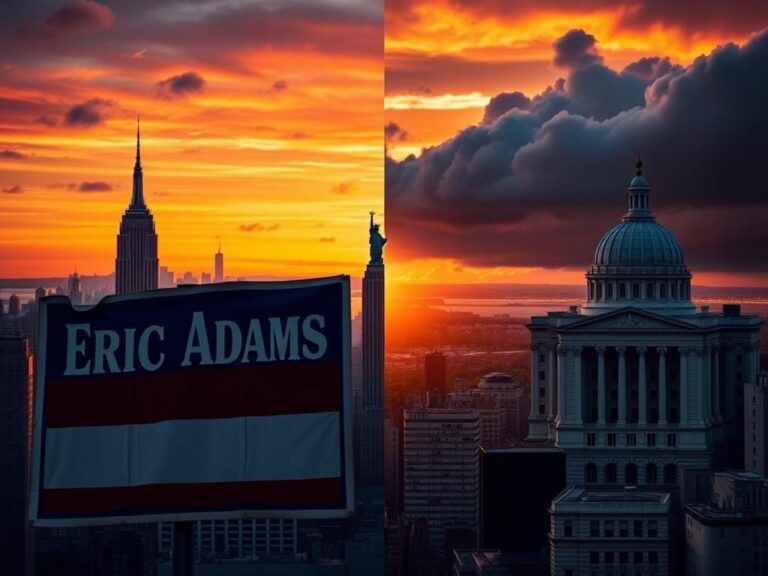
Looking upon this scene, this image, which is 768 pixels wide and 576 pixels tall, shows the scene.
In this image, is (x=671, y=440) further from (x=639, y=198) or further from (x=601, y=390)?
(x=639, y=198)

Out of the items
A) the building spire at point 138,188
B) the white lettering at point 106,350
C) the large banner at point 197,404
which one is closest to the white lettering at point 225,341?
the large banner at point 197,404

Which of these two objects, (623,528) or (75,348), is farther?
(623,528)

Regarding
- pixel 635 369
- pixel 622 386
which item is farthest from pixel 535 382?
pixel 635 369

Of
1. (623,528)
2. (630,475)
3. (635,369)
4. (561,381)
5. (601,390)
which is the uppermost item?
(635,369)

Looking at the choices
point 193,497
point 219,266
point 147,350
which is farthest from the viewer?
point 219,266

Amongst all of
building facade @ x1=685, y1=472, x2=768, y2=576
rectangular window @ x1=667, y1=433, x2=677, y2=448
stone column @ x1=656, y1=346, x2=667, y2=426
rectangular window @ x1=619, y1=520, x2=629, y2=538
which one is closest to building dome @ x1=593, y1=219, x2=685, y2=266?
stone column @ x1=656, y1=346, x2=667, y2=426

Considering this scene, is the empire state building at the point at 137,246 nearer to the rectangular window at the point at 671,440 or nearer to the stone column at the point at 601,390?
the stone column at the point at 601,390

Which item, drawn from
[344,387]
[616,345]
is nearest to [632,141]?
[616,345]
